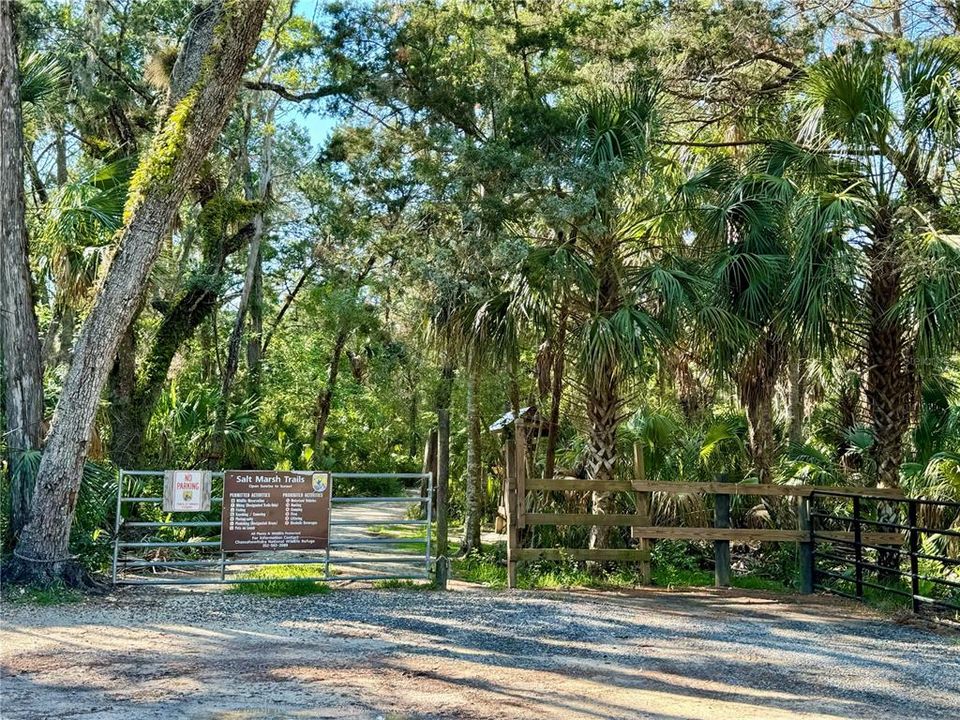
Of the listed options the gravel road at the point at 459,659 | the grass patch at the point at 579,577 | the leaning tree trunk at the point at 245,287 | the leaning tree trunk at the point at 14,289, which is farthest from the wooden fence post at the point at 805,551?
the leaning tree trunk at the point at 245,287

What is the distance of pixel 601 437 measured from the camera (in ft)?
41.7

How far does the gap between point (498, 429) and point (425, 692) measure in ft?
30.5

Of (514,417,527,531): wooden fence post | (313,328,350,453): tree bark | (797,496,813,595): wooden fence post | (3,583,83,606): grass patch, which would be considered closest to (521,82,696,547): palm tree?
(514,417,527,531): wooden fence post

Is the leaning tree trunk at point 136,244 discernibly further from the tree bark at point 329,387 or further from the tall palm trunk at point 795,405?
the tree bark at point 329,387

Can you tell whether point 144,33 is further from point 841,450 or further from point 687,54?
point 841,450

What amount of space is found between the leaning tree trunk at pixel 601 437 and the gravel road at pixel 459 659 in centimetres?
213

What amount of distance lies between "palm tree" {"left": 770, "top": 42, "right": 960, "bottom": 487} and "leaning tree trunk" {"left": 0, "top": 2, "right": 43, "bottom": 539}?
943 cm

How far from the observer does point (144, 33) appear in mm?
16094

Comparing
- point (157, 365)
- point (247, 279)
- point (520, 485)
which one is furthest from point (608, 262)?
point (247, 279)

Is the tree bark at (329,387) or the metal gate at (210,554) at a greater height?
the tree bark at (329,387)

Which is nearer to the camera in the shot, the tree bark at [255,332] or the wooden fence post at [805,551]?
the wooden fence post at [805,551]

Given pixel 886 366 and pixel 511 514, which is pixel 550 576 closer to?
pixel 511 514

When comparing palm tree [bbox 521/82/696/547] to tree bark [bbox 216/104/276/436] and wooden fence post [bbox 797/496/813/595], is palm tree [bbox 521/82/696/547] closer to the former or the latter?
wooden fence post [bbox 797/496/813/595]

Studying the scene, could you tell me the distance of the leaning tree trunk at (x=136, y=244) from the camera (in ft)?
32.8
